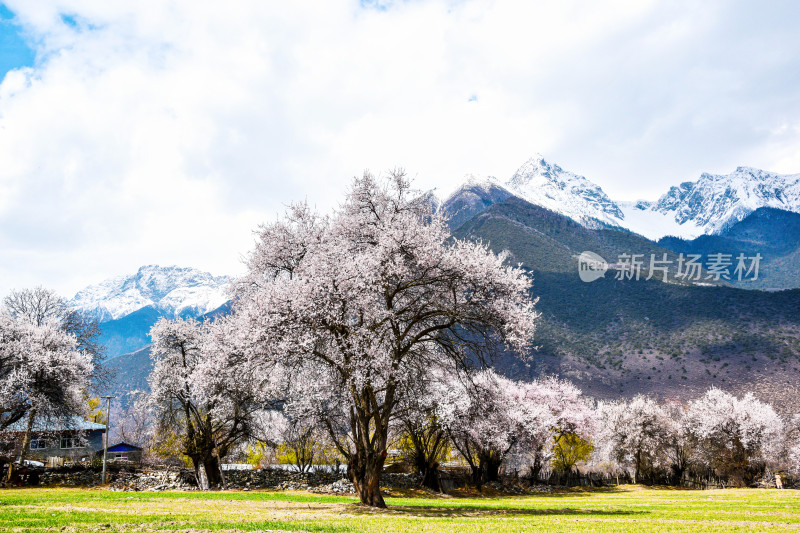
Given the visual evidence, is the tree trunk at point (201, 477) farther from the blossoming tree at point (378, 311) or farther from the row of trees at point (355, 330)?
the blossoming tree at point (378, 311)

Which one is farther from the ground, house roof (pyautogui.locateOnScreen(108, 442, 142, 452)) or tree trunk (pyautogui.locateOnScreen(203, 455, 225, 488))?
tree trunk (pyautogui.locateOnScreen(203, 455, 225, 488))

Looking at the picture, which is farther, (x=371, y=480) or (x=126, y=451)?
(x=126, y=451)

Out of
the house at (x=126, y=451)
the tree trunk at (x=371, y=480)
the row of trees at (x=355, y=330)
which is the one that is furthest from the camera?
the house at (x=126, y=451)

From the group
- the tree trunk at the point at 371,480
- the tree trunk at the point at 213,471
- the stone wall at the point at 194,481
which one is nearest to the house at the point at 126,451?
the stone wall at the point at 194,481

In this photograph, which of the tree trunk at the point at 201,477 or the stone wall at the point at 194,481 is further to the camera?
the stone wall at the point at 194,481

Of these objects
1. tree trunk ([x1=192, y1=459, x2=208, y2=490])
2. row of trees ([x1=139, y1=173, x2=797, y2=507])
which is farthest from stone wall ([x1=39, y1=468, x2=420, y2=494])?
row of trees ([x1=139, y1=173, x2=797, y2=507])

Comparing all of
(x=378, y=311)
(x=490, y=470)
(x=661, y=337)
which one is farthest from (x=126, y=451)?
(x=661, y=337)

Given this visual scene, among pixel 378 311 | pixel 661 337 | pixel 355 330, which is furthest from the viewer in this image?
pixel 661 337

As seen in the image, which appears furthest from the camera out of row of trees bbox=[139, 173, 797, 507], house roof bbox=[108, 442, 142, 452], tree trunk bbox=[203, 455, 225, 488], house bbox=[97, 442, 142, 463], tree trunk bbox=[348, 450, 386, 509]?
A: house roof bbox=[108, 442, 142, 452]

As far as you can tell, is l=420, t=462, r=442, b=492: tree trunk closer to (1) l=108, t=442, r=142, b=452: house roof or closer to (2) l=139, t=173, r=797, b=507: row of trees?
(2) l=139, t=173, r=797, b=507: row of trees

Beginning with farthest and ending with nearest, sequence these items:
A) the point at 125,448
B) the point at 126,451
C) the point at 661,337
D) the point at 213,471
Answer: the point at 661,337, the point at 125,448, the point at 126,451, the point at 213,471

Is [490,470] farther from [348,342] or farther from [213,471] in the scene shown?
[348,342]

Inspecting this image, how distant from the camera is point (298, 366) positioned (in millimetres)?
18531

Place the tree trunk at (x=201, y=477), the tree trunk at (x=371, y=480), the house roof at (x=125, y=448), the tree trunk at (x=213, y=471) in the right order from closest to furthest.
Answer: the tree trunk at (x=371, y=480) < the tree trunk at (x=201, y=477) < the tree trunk at (x=213, y=471) < the house roof at (x=125, y=448)
